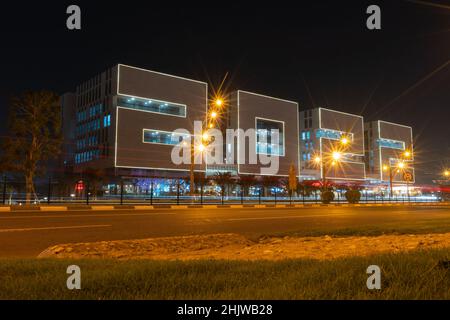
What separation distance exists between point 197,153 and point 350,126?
157 feet

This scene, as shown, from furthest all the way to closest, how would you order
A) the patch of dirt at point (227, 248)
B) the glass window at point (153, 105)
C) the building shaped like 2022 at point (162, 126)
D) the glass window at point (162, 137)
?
the glass window at point (162, 137) < the glass window at point (153, 105) < the building shaped like 2022 at point (162, 126) < the patch of dirt at point (227, 248)

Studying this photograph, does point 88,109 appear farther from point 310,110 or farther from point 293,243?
point 293,243

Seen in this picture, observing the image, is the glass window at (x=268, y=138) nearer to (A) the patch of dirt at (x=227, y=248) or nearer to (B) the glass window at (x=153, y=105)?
(B) the glass window at (x=153, y=105)

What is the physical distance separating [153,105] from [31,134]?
34.5m

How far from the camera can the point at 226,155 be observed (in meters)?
75.1

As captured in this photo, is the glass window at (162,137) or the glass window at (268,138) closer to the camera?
the glass window at (162,137)

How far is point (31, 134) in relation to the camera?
30.7m

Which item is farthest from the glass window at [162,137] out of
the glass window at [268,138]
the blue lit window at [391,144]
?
the blue lit window at [391,144]

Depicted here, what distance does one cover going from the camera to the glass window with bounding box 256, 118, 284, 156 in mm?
77875

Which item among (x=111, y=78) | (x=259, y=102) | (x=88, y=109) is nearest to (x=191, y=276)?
(x=111, y=78)

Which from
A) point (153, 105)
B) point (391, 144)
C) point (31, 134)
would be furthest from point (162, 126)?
point (391, 144)

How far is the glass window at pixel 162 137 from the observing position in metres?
62.5

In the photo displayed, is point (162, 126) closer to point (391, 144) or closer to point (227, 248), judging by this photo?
point (227, 248)

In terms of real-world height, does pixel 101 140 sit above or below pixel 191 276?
above
